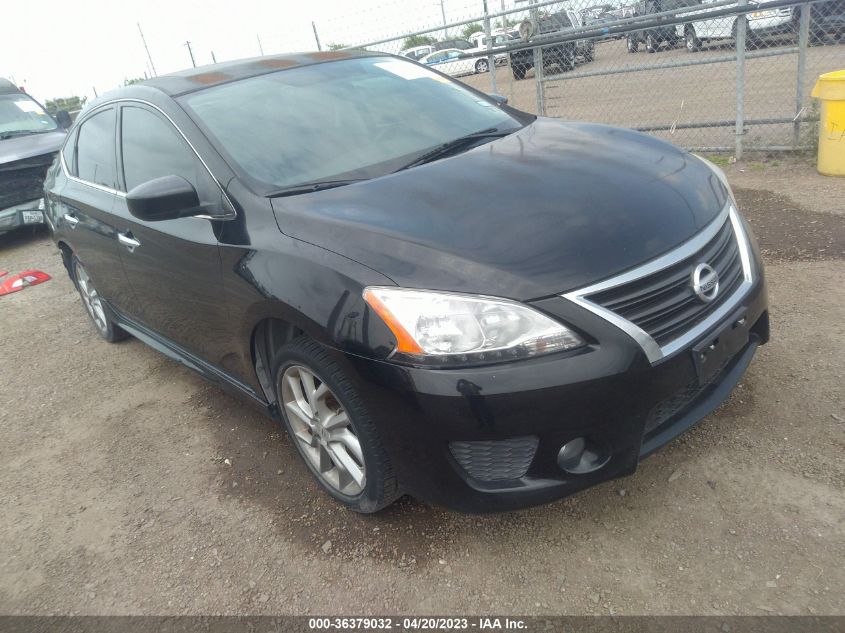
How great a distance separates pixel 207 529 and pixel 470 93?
2.52 metres

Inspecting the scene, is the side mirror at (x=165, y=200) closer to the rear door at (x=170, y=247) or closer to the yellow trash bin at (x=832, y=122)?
the rear door at (x=170, y=247)

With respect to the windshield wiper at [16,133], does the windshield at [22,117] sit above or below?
above

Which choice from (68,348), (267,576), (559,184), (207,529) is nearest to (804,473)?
(559,184)

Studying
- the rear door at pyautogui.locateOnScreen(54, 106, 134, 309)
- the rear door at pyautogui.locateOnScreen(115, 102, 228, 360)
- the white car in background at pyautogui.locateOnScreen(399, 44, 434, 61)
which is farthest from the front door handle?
the white car in background at pyautogui.locateOnScreen(399, 44, 434, 61)

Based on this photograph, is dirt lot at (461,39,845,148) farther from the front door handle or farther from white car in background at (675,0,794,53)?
the front door handle

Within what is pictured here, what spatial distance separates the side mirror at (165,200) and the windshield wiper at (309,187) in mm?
345

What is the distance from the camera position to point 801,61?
5.82 m

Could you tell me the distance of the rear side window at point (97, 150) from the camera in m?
3.56

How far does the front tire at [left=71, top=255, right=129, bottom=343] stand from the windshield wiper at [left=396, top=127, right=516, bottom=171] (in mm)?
2673

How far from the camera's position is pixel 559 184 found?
228 centimetres

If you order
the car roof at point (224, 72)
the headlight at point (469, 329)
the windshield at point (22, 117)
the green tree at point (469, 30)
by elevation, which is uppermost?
the car roof at point (224, 72)

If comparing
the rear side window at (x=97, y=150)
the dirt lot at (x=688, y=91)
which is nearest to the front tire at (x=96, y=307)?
the rear side window at (x=97, y=150)

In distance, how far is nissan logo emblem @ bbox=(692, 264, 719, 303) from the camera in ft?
6.66

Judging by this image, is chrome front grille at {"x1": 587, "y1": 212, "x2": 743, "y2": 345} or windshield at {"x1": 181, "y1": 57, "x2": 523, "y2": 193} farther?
windshield at {"x1": 181, "y1": 57, "x2": 523, "y2": 193}
